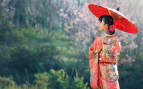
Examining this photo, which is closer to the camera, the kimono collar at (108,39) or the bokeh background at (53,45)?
the kimono collar at (108,39)

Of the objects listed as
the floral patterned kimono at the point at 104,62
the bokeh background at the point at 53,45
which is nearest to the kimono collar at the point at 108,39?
the floral patterned kimono at the point at 104,62

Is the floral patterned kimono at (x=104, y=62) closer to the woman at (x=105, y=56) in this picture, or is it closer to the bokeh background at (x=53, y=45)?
the woman at (x=105, y=56)

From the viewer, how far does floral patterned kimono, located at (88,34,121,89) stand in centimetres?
267

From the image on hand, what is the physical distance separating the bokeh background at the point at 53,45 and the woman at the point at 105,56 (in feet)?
7.04

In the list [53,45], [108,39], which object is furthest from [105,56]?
[53,45]

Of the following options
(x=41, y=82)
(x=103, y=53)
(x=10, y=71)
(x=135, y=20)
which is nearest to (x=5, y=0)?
(x=10, y=71)

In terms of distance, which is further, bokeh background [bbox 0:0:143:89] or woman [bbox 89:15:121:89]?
bokeh background [bbox 0:0:143:89]

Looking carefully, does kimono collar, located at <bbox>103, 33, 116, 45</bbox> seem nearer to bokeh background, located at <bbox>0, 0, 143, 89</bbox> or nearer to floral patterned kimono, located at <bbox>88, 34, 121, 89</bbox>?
floral patterned kimono, located at <bbox>88, 34, 121, 89</bbox>

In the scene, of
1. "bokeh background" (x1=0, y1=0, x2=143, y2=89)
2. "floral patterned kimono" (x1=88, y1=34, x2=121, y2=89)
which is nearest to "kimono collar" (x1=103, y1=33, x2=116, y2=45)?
"floral patterned kimono" (x1=88, y1=34, x2=121, y2=89)

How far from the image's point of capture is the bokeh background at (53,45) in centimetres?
488

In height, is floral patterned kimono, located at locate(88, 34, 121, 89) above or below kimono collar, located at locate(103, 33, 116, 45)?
below

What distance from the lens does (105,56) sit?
2.68 meters

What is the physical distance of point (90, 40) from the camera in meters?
4.96

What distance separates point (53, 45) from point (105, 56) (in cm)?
253
